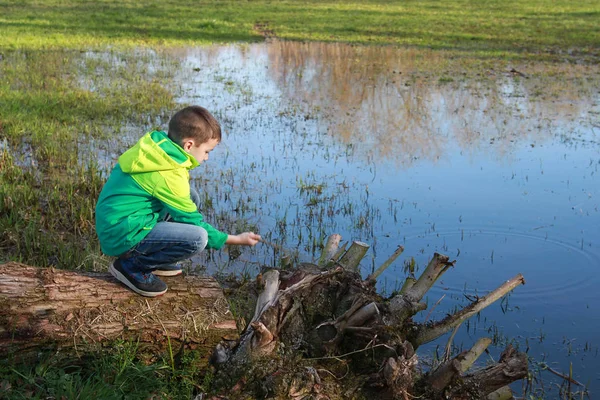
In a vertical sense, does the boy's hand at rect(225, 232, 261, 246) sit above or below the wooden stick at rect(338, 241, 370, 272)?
above

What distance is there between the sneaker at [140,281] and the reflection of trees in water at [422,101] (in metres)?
5.70

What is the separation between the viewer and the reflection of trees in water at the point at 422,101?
10.4m

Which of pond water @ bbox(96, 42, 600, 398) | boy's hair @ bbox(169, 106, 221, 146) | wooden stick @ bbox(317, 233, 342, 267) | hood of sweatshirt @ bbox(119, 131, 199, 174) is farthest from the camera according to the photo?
pond water @ bbox(96, 42, 600, 398)

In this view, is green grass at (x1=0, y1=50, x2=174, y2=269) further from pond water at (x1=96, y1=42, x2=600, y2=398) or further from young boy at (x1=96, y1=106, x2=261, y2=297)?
young boy at (x1=96, y1=106, x2=261, y2=297)

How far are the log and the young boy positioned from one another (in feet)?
0.37

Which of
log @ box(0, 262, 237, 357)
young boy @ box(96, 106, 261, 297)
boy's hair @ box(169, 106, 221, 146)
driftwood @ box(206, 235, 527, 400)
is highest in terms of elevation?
boy's hair @ box(169, 106, 221, 146)

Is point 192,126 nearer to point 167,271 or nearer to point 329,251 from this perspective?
point 167,271

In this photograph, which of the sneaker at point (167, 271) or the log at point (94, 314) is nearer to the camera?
the log at point (94, 314)

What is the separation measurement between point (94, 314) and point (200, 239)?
71 cm

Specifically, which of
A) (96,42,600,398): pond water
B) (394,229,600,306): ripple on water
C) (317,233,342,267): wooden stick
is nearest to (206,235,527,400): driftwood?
(317,233,342,267): wooden stick

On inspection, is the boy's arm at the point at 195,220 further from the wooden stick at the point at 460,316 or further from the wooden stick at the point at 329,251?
the wooden stick at the point at 460,316

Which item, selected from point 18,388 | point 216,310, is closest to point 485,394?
point 216,310

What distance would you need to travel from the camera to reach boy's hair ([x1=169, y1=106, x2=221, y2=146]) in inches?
158

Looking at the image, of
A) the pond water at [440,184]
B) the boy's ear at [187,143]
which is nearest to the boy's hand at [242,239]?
the boy's ear at [187,143]
